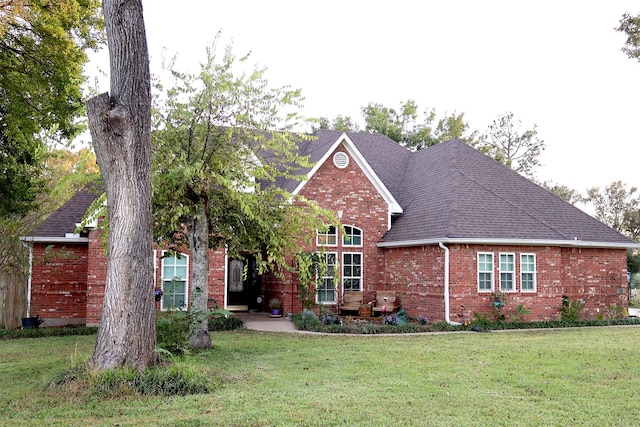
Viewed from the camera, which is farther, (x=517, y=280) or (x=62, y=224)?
(x=62, y=224)

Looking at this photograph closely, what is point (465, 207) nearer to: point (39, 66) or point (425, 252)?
point (425, 252)

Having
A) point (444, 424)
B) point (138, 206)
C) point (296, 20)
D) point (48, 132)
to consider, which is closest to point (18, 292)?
point (48, 132)

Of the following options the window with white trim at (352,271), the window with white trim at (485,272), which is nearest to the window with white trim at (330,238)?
the window with white trim at (352,271)

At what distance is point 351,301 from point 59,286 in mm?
9262

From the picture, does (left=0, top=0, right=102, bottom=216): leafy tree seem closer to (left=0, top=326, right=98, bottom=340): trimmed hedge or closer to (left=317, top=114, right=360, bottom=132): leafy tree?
(left=0, top=326, right=98, bottom=340): trimmed hedge

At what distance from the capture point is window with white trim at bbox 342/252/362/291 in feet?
64.4

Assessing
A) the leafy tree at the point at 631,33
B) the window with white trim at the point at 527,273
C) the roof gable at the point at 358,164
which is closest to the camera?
the leafy tree at the point at 631,33

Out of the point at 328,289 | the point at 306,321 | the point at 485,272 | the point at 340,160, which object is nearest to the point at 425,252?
the point at 485,272

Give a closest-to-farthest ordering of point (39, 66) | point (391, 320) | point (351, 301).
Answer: point (39, 66)
point (391, 320)
point (351, 301)

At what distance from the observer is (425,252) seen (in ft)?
58.3

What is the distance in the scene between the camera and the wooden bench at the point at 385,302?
1830 cm

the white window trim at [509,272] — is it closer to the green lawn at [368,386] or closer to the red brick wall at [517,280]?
the red brick wall at [517,280]

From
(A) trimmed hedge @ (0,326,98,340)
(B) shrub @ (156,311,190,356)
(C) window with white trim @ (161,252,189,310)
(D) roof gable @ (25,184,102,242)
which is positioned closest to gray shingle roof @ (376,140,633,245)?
(C) window with white trim @ (161,252,189,310)

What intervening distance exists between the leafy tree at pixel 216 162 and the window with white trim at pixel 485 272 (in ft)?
23.3
